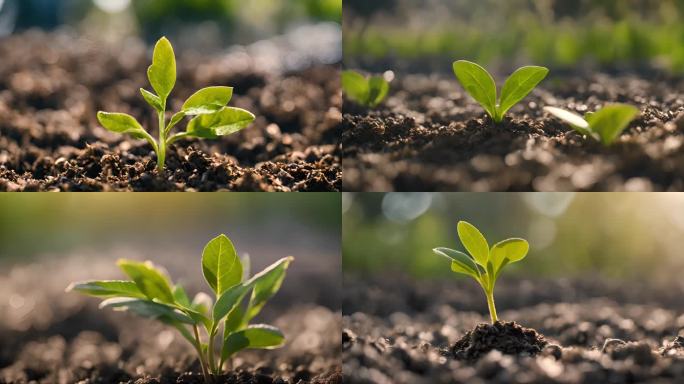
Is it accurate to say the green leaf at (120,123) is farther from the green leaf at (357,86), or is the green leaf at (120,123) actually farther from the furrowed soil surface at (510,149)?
the green leaf at (357,86)

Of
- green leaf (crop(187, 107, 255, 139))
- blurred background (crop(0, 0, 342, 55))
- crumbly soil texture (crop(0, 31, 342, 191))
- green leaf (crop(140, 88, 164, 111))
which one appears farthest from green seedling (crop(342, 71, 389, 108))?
blurred background (crop(0, 0, 342, 55))

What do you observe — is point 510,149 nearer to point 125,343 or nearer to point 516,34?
point 125,343

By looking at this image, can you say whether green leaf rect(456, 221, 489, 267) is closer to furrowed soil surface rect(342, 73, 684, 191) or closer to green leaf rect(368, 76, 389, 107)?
furrowed soil surface rect(342, 73, 684, 191)

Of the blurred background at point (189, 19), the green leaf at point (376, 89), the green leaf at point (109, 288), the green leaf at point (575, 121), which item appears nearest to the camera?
the green leaf at point (109, 288)

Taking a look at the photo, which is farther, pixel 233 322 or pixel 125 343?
pixel 125 343

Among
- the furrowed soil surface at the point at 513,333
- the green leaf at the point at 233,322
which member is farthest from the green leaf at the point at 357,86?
the green leaf at the point at 233,322

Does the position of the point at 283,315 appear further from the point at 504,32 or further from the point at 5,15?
the point at 5,15

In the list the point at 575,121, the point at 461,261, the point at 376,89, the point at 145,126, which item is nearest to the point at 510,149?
the point at 575,121
